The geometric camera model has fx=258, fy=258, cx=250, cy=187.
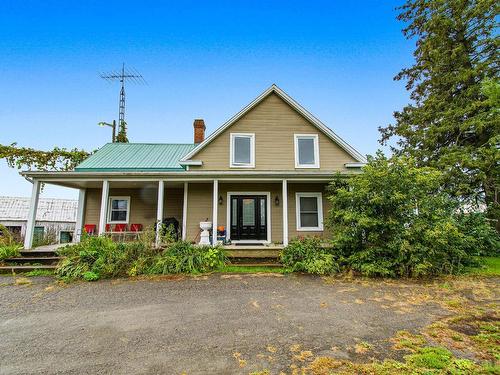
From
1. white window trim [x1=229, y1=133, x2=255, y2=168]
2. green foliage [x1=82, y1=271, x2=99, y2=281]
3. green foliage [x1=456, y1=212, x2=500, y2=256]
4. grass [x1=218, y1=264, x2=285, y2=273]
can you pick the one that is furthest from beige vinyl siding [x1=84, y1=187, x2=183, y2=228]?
green foliage [x1=456, y1=212, x2=500, y2=256]

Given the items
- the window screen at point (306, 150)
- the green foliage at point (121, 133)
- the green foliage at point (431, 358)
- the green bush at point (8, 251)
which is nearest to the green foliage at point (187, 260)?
the green bush at point (8, 251)

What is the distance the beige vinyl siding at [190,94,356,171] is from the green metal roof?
87.9 inches

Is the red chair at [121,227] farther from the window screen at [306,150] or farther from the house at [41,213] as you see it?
the house at [41,213]

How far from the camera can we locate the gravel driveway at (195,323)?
11.0ft

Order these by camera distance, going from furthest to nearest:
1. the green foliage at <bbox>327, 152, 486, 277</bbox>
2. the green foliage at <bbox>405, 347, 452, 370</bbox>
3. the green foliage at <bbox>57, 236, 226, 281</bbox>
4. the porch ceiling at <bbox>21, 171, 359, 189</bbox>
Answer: the porch ceiling at <bbox>21, 171, 359, 189</bbox>, the green foliage at <bbox>57, 236, 226, 281</bbox>, the green foliage at <bbox>327, 152, 486, 277</bbox>, the green foliage at <bbox>405, 347, 452, 370</bbox>

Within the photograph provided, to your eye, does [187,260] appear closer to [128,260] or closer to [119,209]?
[128,260]

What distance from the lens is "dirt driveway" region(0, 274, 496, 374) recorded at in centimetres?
334

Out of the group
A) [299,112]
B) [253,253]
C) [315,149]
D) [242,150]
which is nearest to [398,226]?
[253,253]

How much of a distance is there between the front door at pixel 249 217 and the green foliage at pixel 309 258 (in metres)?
2.74

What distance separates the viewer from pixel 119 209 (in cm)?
1295

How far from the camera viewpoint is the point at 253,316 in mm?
4875

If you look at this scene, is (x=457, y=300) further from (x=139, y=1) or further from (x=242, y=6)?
(x=139, y=1)

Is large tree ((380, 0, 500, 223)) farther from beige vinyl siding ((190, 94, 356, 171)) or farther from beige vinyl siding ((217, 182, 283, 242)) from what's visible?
beige vinyl siding ((217, 182, 283, 242))

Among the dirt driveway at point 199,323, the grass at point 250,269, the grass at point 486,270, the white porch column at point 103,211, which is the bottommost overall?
the dirt driveway at point 199,323
